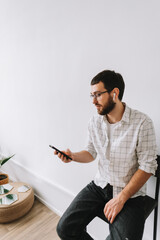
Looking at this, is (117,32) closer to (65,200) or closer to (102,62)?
(102,62)

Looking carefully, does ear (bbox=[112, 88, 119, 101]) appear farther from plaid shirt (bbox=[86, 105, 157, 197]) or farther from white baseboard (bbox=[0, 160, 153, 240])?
white baseboard (bbox=[0, 160, 153, 240])

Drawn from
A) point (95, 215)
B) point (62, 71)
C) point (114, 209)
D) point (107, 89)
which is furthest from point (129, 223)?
point (62, 71)

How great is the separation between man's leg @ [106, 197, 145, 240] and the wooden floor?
100 cm

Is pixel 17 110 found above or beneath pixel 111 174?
above

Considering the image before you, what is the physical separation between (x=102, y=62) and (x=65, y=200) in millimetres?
1436

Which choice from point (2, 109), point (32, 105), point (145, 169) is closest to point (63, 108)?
point (32, 105)

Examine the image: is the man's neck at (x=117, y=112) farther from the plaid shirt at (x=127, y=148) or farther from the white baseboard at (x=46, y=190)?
the white baseboard at (x=46, y=190)

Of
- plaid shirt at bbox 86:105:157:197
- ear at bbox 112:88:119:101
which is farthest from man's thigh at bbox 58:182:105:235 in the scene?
ear at bbox 112:88:119:101

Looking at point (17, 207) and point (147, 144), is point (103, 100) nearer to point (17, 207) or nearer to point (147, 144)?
point (147, 144)

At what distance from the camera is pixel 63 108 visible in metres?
1.67

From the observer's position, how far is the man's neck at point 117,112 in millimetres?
1084

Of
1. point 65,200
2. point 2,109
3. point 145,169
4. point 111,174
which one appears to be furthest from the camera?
point 2,109

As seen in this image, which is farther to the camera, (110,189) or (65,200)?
(65,200)

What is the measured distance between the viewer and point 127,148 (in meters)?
1.04
